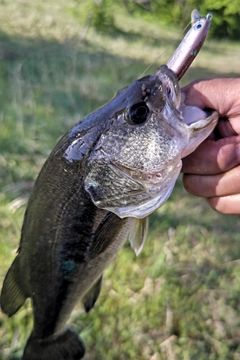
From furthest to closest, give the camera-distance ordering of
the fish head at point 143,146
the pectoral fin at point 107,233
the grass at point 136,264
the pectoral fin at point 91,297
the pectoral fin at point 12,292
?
1. the grass at point 136,264
2. the pectoral fin at point 91,297
3. the pectoral fin at point 12,292
4. the pectoral fin at point 107,233
5. the fish head at point 143,146

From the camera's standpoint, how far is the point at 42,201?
1563mm

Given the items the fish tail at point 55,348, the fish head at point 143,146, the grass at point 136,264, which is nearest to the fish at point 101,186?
the fish head at point 143,146

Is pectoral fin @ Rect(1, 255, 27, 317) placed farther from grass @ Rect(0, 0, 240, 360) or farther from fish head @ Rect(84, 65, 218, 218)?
grass @ Rect(0, 0, 240, 360)

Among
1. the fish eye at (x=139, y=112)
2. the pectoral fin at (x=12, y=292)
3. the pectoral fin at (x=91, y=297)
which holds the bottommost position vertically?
the pectoral fin at (x=91, y=297)

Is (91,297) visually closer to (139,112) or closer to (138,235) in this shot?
(138,235)

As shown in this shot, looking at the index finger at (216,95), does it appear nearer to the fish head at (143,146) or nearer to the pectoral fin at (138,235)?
the fish head at (143,146)

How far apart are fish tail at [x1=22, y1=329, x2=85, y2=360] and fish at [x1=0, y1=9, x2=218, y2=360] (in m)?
0.19

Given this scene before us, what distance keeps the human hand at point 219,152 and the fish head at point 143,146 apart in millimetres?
115

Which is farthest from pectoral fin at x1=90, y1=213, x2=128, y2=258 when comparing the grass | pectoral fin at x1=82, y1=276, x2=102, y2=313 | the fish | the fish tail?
the grass

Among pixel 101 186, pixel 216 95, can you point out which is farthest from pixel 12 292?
pixel 216 95

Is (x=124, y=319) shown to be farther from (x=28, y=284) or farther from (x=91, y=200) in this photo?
(x=91, y=200)

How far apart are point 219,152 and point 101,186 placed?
0.50 meters

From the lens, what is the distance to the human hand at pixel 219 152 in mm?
1592

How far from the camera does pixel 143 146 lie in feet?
4.93
